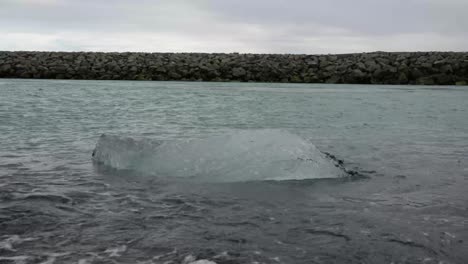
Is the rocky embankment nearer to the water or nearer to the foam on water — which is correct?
the water

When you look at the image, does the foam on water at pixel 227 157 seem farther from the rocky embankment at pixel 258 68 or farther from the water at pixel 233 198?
the rocky embankment at pixel 258 68

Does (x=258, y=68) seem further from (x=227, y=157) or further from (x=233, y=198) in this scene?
(x=233, y=198)

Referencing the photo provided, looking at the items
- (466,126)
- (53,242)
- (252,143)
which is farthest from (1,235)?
(466,126)

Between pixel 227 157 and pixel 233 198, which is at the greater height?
pixel 227 157

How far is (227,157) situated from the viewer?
610cm

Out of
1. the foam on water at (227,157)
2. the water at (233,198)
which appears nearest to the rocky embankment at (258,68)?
the water at (233,198)

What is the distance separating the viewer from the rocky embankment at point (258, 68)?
118ft

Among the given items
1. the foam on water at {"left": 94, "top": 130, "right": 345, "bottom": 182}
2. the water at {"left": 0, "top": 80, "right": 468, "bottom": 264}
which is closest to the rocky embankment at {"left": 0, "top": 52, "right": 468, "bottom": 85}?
the water at {"left": 0, "top": 80, "right": 468, "bottom": 264}

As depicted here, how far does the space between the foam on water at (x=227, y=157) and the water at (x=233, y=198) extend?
0.05 ft

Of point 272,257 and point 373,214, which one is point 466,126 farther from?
point 272,257

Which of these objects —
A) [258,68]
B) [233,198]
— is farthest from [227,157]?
[258,68]

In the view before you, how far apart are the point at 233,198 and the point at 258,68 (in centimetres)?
3361

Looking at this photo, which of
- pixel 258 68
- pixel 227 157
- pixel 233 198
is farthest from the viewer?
pixel 258 68

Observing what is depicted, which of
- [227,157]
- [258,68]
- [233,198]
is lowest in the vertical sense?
[233,198]
